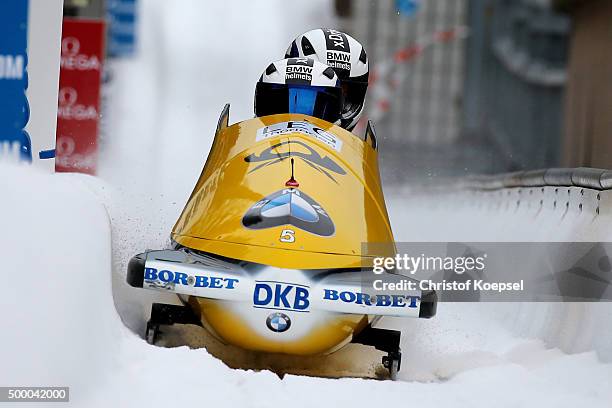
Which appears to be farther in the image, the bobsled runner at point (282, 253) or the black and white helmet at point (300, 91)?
the black and white helmet at point (300, 91)

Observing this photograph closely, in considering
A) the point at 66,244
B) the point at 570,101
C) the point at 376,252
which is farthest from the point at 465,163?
the point at 66,244

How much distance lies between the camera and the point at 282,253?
3879 mm

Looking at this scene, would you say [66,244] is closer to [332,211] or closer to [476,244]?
[332,211]

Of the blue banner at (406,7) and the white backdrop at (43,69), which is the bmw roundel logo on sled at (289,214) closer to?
the white backdrop at (43,69)

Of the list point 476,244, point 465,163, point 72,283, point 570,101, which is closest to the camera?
point 72,283

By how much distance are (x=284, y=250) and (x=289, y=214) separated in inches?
7.6

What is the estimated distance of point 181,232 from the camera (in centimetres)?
432

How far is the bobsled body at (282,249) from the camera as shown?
3758 millimetres

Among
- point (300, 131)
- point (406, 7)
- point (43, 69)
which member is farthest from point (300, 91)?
point (406, 7)

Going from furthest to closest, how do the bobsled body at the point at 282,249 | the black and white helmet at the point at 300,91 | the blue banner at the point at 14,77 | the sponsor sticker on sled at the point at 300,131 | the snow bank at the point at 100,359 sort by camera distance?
the black and white helmet at the point at 300,91
the sponsor sticker on sled at the point at 300,131
the blue banner at the point at 14,77
the bobsled body at the point at 282,249
the snow bank at the point at 100,359

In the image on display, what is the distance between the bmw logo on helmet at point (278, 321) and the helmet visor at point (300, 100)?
1.46 metres

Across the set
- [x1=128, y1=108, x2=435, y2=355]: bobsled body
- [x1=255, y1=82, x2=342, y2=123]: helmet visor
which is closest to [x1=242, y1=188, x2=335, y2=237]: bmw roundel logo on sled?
[x1=128, y1=108, x2=435, y2=355]: bobsled body

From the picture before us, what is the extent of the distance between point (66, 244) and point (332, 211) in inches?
44.1

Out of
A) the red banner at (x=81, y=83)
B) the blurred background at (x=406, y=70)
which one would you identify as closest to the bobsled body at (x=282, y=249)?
the red banner at (x=81, y=83)
